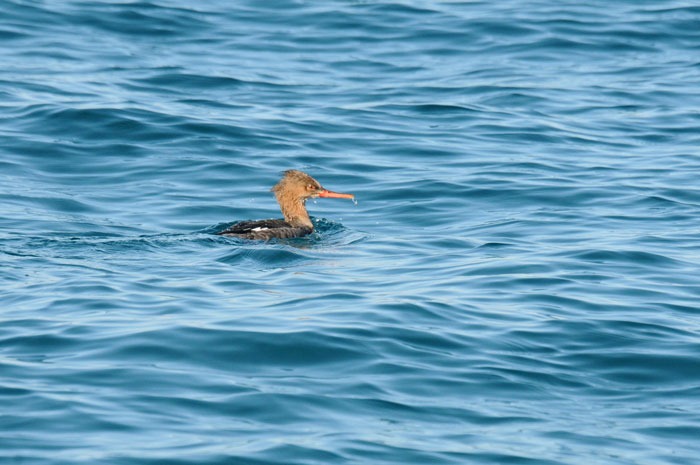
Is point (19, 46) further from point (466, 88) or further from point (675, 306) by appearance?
point (675, 306)

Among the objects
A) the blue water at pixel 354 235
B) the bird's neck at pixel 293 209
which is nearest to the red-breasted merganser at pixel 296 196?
the bird's neck at pixel 293 209

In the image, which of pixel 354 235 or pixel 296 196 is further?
pixel 296 196

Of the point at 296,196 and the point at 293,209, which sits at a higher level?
the point at 296,196

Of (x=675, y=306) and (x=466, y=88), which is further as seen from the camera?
(x=466, y=88)

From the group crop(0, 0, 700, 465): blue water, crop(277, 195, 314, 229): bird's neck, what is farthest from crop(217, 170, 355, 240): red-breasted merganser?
crop(0, 0, 700, 465): blue water

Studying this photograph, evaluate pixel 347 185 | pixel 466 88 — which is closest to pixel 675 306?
pixel 347 185

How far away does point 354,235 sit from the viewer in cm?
A: 1259

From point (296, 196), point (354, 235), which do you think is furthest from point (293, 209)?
point (354, 235)

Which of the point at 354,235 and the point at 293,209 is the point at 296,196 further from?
the point at 354,235

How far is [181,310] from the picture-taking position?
30.2ft

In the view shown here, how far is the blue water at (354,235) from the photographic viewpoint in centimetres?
711

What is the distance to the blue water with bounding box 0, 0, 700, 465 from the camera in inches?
280

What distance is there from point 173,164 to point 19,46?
5639 mm

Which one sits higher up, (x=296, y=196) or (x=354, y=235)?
(x=296, y=196)
